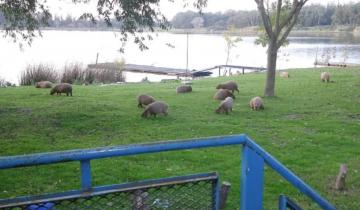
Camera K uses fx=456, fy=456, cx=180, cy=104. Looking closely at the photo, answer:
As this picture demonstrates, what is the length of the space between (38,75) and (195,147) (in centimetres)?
2764

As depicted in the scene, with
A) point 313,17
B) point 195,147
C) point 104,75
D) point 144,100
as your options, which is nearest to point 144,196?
point 195,147

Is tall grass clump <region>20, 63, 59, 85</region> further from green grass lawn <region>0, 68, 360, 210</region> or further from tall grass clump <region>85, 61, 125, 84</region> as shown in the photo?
green grass lawn <region>0, 68, 360, 210</region>

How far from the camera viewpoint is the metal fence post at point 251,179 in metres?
3.42

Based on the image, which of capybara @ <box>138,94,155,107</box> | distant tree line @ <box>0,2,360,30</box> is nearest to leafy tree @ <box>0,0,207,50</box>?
capybara @ <box>138,94,155,107</box>

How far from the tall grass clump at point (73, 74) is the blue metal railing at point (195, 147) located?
26800 millimetres

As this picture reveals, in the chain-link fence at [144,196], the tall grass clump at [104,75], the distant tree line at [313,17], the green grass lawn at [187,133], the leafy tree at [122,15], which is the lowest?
the tall grass clump at [104,75]

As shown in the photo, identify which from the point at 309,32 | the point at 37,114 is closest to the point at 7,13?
the point at 37,114

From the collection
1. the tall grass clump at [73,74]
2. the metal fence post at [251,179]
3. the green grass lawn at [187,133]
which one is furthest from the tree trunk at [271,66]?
→ the tall grass clump at [73,74]

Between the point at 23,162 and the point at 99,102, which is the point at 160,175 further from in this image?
the point at 99,102

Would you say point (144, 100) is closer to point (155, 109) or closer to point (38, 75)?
point (155, 109)

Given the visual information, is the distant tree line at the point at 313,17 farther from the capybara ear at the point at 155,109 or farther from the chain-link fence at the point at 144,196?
the chain-link fence at the point at 144,196

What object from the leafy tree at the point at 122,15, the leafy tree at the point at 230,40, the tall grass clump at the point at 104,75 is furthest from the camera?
the leafy tree at the point at 230,40

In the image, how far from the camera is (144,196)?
137 inches

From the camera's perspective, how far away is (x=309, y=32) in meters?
123
